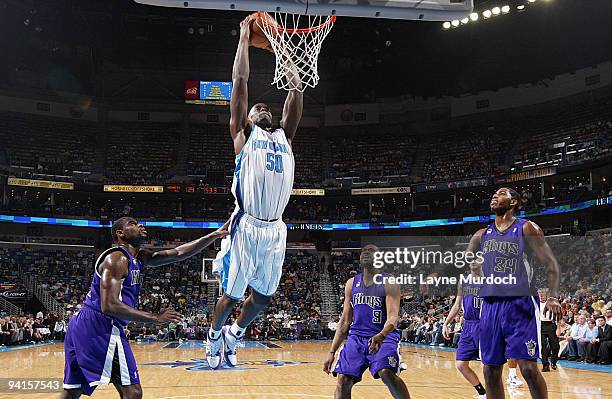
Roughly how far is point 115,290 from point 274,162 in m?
2.06

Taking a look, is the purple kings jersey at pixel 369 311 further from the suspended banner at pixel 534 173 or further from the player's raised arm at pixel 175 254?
the suspended banner at pixel 534 173

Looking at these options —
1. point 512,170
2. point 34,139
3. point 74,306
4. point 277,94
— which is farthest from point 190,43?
point 512,170

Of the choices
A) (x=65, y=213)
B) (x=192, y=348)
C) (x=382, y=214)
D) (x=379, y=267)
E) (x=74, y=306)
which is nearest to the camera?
(x=379, y=267)

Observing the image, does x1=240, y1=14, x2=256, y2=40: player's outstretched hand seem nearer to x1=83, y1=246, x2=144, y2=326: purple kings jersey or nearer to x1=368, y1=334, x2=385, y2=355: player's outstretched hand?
x1=83, y1=246, x2=144, y2=326: purple kings jersey

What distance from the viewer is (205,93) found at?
37031mm

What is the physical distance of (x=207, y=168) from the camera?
118ft

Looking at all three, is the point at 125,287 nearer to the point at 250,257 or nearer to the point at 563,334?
the point at 250,257

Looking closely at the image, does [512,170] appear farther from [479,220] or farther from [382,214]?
[382,214]

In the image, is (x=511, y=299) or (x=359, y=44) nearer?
(x=511, y=299)

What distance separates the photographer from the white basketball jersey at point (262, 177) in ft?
13.1

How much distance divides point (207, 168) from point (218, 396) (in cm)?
2670

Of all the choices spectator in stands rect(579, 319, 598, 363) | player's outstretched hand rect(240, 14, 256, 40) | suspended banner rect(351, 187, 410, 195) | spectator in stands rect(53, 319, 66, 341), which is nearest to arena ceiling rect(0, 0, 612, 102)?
suspended banner rect(351, 187, 410, 195)

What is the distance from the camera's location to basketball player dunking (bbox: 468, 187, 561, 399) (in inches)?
231

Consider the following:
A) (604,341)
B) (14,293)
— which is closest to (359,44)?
(14,293)
